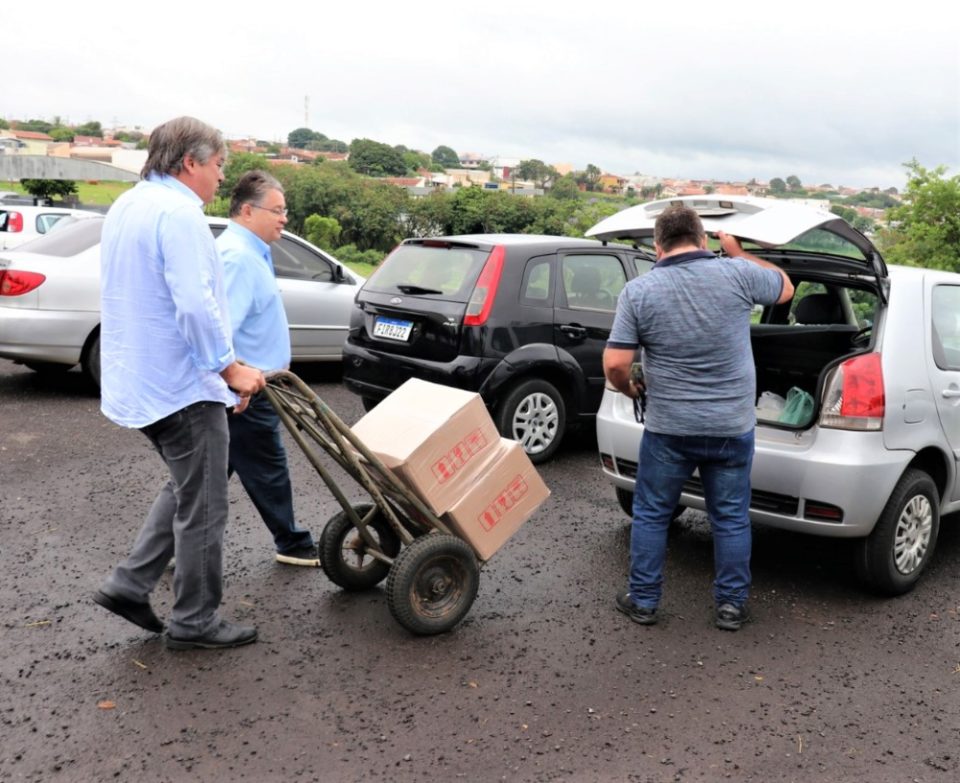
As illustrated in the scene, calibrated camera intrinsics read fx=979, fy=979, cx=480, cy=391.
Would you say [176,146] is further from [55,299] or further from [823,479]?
[55,299]

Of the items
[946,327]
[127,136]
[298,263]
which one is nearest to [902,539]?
[946,327]

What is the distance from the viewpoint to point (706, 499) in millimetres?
4355

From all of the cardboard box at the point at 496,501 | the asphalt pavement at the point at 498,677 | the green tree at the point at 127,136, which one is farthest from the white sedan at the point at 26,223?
the green tree at the point at 127,136

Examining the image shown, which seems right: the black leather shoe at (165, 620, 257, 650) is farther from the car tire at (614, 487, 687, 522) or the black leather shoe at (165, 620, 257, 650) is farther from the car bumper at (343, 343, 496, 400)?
the car bumper at (343, 343, 496, 400)

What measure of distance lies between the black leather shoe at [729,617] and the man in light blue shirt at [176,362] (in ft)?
7.10

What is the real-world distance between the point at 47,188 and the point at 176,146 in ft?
180

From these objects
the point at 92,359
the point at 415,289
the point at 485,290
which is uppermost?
the point at 485,290

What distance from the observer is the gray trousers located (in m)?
3.65

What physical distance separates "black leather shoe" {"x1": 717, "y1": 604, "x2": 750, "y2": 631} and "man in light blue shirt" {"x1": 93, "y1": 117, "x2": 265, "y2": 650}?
7.10 ft

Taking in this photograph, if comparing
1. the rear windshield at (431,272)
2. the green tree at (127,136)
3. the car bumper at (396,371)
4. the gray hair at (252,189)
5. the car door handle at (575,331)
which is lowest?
the green tree at (127,136)

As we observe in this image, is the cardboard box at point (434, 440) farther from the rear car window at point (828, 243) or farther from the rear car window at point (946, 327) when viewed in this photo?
the rear car window at point (946, 327)

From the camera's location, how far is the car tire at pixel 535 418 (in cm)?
698

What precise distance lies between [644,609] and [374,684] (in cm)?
133

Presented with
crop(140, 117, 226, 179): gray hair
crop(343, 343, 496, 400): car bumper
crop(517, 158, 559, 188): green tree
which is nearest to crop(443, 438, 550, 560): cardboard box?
crop(140, 117, 226, 179): gray hair
